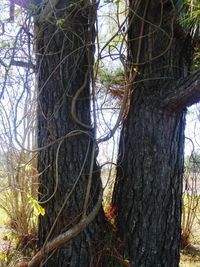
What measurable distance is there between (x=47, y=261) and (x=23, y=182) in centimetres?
139

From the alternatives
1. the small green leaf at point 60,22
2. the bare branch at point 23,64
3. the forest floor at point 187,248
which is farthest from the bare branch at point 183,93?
the forest floor at point 187,248

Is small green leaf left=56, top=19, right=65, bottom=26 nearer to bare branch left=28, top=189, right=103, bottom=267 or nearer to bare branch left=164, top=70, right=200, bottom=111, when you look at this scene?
bare branch left=164, top=70, right=200, bottom=111

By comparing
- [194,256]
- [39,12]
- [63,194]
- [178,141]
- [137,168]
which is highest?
[39,12]

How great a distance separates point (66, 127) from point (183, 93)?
571mm

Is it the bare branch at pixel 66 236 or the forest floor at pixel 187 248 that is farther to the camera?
the forest floor at pixel 187 248

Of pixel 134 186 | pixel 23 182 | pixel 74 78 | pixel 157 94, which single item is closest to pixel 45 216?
pixel 134 186

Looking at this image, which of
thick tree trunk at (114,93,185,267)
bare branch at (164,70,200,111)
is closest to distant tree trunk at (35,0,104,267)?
thick tree trunk at (114,93,185,267)

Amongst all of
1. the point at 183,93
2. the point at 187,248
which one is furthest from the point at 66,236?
the point at 187,248

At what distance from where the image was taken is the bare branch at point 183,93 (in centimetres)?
161

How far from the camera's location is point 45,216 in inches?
68.7

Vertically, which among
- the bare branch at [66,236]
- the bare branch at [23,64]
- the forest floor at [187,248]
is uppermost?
the bare branch at [23,64]

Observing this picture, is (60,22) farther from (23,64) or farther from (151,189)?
(151,189)

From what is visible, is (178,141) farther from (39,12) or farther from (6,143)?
(6,143)

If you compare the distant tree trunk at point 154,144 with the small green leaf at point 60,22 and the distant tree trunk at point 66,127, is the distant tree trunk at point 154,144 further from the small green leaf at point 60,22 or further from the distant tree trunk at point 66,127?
the small green leaf at point 60,22
